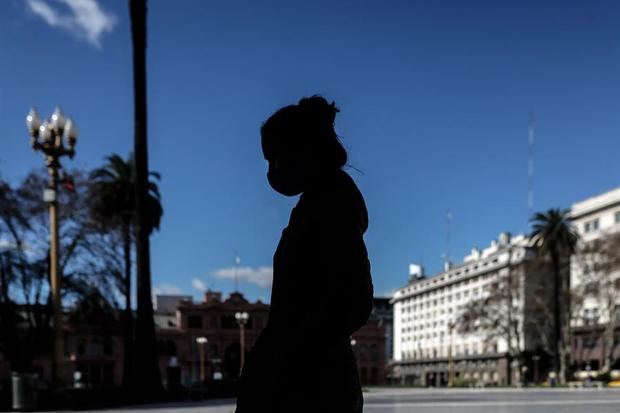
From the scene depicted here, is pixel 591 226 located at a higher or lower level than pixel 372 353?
higher

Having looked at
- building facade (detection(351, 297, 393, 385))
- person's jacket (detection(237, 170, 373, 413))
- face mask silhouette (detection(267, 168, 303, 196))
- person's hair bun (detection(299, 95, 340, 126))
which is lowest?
building facade (detection(351, 297, 393, 385))

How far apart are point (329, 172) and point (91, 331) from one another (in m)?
34.3

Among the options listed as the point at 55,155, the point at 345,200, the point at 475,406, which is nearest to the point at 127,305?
the point at 55,155

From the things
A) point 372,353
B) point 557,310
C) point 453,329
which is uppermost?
point 557,310

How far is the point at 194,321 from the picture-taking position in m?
92.4

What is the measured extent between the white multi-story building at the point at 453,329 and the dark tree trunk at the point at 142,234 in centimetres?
6253

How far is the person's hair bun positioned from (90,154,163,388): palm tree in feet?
97.4

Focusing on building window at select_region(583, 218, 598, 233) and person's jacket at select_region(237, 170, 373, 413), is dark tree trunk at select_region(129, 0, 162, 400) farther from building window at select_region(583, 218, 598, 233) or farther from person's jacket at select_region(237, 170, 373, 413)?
building window at select_region(583, 218, 598, 233)

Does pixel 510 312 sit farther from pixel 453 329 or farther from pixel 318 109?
pixel 318 109

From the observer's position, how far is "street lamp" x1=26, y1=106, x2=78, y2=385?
737 inches

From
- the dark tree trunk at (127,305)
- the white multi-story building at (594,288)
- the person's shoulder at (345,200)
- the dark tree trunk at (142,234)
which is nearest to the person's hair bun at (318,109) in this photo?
the person's shoulder at (345,200)

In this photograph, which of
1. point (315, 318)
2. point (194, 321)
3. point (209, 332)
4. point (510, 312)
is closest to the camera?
point (315, 318)

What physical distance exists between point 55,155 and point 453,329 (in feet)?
222

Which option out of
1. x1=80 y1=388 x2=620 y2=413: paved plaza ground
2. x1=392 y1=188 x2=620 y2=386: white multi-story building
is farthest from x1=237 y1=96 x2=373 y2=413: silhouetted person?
x1=392 y1=188 x2=620 y2=386: white multi-story building
